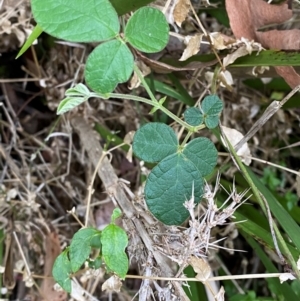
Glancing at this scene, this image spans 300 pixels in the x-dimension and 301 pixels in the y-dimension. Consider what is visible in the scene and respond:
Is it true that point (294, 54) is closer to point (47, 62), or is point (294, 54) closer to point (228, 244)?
point (228, 244)

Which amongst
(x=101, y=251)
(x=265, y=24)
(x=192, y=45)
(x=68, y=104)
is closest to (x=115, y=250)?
(x=101, y=251)

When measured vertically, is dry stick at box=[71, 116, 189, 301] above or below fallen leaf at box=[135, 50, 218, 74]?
below

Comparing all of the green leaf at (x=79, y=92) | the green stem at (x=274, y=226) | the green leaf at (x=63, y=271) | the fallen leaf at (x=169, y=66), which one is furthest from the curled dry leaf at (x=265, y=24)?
the green leaf at (x=63, y=271)

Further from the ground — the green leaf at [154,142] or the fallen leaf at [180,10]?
the fallen leaf at [180,10]

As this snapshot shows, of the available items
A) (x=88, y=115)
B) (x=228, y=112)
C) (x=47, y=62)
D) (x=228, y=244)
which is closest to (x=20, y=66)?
(x=47, y=62)

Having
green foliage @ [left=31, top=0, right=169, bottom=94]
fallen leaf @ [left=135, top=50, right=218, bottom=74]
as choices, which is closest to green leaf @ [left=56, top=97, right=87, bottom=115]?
green foliage @ [left=31, top=0, right=169, bottom=94]

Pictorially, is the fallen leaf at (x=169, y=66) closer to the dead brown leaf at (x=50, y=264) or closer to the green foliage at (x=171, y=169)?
the green foliage at (x=171, y=169)

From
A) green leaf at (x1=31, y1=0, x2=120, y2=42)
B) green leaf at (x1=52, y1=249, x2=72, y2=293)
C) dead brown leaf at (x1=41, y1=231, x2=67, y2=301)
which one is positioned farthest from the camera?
dead brown leaf at (x1=41, y1=231, x2=67, y2=301)

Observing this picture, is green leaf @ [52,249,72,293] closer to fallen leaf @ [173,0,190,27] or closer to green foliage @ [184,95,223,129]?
green foliage @ [184,95,223,129]
